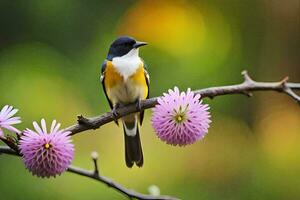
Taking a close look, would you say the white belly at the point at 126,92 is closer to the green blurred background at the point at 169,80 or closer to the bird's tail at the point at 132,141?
the bird's tail at the point at 132,141

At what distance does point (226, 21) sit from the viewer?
3.09 metres

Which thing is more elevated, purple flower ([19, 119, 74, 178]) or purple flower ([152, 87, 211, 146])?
purple flower ([152, 87, 211, 146])

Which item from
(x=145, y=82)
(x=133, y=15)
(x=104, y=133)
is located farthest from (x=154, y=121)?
(x=133, y=15)

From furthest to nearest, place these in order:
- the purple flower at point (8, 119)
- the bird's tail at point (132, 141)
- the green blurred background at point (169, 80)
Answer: the green blurred background at point (169, 80)
the bird's tail at point (132, 141)
the purple flower at point (8, 119)

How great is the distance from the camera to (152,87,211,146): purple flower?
→ 0.91 meters

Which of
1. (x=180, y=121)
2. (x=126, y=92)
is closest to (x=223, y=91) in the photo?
(x=180, y=121)

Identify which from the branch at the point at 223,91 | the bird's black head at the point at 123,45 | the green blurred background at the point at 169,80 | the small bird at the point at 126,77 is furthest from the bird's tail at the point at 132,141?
the green blurred background at the point at 169,80

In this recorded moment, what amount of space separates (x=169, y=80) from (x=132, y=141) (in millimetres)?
1037

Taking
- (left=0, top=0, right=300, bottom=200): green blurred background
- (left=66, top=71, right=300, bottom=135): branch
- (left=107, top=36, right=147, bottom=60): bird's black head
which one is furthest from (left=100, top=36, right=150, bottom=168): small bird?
(left=0, top=0, right=300, bottom=200): green blurred background

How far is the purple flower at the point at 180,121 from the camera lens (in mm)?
909

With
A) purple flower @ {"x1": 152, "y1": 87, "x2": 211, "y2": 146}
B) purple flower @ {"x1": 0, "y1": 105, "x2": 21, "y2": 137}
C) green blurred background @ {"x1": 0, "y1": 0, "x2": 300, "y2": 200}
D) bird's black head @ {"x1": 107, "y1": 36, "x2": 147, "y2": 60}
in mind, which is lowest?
purple flower @ {"x1": 0, "y1": 105, "x2": 21, "y2": 137}

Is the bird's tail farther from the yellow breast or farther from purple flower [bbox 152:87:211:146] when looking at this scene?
purple flower [bbox 152:87:211:146]

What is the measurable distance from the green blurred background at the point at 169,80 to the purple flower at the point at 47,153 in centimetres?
146

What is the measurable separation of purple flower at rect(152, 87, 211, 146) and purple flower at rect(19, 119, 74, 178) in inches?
4.4
